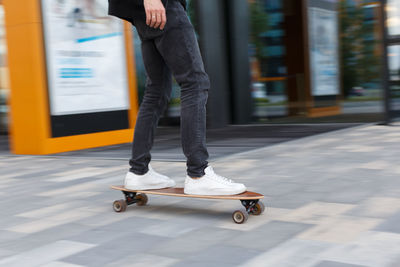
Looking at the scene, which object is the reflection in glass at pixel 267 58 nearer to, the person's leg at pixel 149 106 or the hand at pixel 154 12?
the person's leg at pixel 149 106

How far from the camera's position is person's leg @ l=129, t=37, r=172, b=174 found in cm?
308

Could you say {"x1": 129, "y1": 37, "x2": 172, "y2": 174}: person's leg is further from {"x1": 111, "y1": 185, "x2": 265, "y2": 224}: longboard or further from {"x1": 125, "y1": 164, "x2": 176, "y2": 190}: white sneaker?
{"x1": 111, "y1": 185, "x2": 265, "y2": 224}: longboard

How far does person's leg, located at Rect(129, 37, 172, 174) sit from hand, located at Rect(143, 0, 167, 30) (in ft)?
1.15

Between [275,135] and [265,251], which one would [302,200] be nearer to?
[265,251]

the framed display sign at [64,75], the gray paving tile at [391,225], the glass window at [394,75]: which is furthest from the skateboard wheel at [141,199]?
the glass window at [394,75]

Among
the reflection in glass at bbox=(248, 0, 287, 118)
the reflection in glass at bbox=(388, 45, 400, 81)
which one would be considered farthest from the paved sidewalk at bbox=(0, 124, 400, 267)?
the reflection in glass at bbox=(248, 0, 287, 118)

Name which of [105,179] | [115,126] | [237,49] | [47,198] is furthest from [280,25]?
[47,198]

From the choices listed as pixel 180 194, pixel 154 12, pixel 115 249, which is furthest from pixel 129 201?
pixel 154 12

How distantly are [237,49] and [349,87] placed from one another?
237 centimetres

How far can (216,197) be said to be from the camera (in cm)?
279

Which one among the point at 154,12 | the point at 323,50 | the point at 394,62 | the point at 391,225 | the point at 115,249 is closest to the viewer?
the point at 115,249

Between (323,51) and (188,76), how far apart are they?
7.60 meters

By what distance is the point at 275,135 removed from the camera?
25.4ft

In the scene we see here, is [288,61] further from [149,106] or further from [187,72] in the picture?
[187,72]
